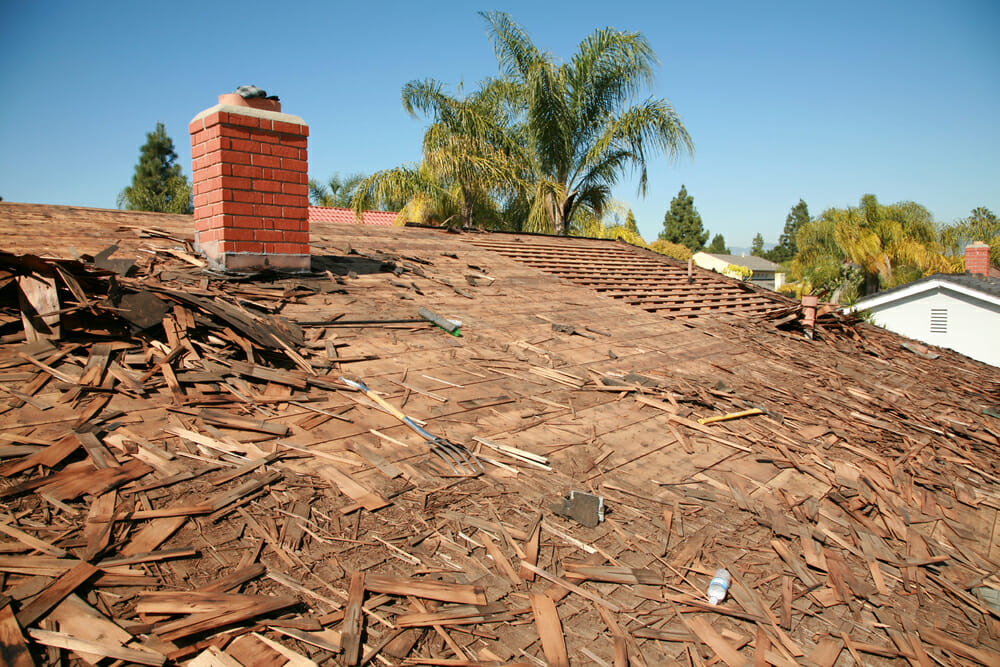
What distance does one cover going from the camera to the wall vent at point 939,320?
73.2 ft

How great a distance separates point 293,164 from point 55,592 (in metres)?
4.37

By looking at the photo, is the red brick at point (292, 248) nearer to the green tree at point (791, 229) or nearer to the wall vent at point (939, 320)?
the wall vent at point (939, 320)

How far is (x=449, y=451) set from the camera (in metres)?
3.19

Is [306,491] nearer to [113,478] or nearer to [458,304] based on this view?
[113,478]

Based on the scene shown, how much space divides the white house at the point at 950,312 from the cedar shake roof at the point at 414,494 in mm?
19989

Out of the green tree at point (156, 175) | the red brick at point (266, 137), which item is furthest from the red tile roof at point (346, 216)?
the red brick at point (266, 137)

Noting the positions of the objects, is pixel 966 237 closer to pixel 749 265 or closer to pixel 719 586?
pixel 749 265

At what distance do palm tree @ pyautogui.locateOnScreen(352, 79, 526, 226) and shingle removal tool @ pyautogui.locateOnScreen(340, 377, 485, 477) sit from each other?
15904 mm

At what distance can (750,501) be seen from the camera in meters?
3.44

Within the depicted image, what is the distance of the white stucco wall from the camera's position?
70.0ft

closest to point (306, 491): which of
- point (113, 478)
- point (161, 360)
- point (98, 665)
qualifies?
point (113, 478)

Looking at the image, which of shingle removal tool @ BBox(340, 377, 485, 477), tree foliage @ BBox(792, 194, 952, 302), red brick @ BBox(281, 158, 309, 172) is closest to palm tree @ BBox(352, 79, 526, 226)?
red brick @ BBox(281, 158, 309, 172)

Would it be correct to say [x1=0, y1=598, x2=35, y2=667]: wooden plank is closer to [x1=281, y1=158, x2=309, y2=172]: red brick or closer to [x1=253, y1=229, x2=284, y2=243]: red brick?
[x1=253, y1=229, x2=284, y2=243]: red brick

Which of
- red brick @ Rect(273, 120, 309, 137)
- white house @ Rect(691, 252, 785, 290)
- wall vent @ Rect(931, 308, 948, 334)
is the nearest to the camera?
red brick @ Rect(273, 120, 309, 137)
